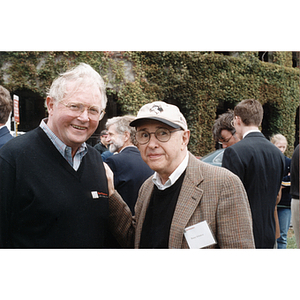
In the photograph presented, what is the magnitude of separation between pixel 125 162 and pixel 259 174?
128cm

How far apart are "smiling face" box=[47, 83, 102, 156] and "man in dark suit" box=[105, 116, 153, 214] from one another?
114 centimetres

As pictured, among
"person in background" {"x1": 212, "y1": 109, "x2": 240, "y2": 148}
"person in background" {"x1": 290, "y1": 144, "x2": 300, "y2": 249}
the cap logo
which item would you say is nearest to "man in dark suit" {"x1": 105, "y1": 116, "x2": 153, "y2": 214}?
"person in background" {"x1": 212, "y1": 109, "x2": 240, "y2": 148}

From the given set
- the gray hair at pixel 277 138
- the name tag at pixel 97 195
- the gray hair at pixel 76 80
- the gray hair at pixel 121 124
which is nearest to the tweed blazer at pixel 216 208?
the name tag at pixel 97 195

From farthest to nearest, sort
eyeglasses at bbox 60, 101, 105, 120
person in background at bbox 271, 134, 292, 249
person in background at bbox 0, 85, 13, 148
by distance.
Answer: person in background at bbox 271, 134, 292, 249, person in background at bbox 0, 85, 13, 148, eyeglasses at bbox 60, 101, 105, 120

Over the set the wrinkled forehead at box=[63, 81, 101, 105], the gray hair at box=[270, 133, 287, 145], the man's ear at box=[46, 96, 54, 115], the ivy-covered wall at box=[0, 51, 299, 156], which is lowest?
the gray hair at box=[270, 133, 287, 145]

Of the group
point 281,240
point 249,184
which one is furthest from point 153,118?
point 281,240

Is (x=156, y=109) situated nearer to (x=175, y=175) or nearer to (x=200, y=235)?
(x=175, y=175)

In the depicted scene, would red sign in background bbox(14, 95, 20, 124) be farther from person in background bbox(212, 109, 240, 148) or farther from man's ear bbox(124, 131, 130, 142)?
person in background bbox(212, 109, 240, 148)

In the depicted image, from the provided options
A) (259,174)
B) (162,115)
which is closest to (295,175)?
(259,174)

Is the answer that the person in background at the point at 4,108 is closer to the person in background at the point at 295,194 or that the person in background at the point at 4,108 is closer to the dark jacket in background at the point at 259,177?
the dark jacket in background at the point at 259,177

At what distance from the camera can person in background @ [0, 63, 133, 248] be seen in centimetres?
169

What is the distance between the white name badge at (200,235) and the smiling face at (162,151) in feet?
1.12

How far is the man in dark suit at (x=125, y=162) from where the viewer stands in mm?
2914
